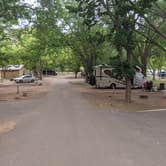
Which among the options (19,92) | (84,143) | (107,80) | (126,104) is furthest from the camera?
(107,80)

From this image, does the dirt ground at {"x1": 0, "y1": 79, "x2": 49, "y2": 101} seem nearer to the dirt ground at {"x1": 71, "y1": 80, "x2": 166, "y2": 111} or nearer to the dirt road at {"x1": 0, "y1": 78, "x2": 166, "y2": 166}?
the dirt ground at {"x1": 71, "y1": 80, "x2": 166, "y2": 111}

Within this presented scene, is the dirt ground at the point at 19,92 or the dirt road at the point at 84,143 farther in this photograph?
the dirt ground at the point at 19,92

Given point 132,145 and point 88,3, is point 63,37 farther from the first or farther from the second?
point 132,145

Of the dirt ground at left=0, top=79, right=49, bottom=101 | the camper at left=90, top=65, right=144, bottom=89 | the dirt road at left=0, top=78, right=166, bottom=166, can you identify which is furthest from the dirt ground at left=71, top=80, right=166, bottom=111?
the camper at left=90, top=65, right=144, bottom=89

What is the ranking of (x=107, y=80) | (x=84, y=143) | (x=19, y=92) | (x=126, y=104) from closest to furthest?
(x=84, y=143) → (x=126, y=104) → (x=19, y=92) → (x=107, y=80)

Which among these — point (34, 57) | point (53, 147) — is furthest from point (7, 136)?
point (34, 57)

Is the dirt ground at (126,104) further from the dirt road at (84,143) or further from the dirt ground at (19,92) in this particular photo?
the dirt road at (84,143)

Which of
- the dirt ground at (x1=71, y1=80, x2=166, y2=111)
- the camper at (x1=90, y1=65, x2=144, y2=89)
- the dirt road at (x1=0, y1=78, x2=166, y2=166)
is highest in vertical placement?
the camper at (x1=90, y1=65, x2=144, y2=89)

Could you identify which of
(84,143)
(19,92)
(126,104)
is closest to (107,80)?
(19,92)

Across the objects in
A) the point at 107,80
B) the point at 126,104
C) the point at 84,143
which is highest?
the point at 107,80

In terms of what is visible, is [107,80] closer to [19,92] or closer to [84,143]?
[19,92]

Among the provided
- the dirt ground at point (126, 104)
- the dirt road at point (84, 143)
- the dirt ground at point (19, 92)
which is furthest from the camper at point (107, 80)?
the dirt road at point (84, 143)

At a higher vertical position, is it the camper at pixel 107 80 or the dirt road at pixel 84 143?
the camper at pixel 107 80

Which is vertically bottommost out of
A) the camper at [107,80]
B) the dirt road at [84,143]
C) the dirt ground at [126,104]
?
the dirt ground at [126,104]
